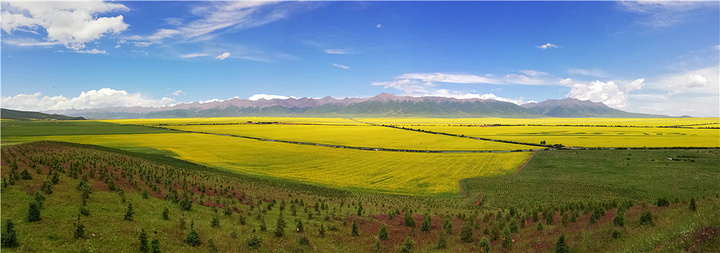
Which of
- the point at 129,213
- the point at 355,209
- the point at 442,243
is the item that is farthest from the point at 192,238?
the point at 355,209

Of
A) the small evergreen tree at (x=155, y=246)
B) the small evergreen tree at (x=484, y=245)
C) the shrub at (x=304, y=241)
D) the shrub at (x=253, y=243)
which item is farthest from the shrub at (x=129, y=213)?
the small evergreen tree at (x=484, y=245)

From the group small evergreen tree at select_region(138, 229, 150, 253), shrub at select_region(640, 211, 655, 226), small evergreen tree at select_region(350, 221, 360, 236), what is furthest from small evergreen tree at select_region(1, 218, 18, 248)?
shrub at select_region(640, 211, 655, 226)

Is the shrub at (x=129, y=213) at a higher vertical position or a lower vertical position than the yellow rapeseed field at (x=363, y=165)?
A: higher

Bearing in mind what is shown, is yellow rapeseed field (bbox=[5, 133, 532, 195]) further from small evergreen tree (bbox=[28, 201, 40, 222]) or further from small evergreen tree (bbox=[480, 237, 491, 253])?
small evergreen tree (bbox=[28, 201, 40, 222])

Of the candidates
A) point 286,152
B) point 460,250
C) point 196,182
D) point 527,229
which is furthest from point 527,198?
point 286,152

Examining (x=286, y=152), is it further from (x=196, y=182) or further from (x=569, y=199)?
(x=569, y=199)

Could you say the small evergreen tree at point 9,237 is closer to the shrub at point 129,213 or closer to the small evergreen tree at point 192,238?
the shrub at point 129,213
